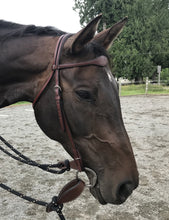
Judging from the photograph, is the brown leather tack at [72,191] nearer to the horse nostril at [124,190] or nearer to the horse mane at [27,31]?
the horse nostril at [124,190]

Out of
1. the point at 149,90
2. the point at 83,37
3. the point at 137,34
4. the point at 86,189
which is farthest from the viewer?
the point at 137,34

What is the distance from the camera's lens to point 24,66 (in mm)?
1614

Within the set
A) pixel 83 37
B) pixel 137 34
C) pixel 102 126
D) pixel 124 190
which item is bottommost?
pixel 124 190

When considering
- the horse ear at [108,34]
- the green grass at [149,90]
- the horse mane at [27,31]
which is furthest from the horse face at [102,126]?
the green grass at [149,90]

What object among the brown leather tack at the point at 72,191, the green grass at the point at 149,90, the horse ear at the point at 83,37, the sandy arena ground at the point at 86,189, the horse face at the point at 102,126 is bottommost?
the green grass at the point at 149,90

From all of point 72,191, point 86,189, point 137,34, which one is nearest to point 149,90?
point 137,34

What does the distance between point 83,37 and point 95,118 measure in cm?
54

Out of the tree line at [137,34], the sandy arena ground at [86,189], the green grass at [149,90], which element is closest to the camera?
the sandy arena ground at [86,189]

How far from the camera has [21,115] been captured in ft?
32.9

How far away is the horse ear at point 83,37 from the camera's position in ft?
4.20

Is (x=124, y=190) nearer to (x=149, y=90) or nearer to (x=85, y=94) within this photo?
(x=85, y=94)

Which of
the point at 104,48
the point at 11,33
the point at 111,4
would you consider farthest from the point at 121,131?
the point at 111,4

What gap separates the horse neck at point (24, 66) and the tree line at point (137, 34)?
21717mm

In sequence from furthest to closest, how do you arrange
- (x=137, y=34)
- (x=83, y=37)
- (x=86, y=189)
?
(x=137, y=34) < (x=86, y=189) < (x=83, y=37)
